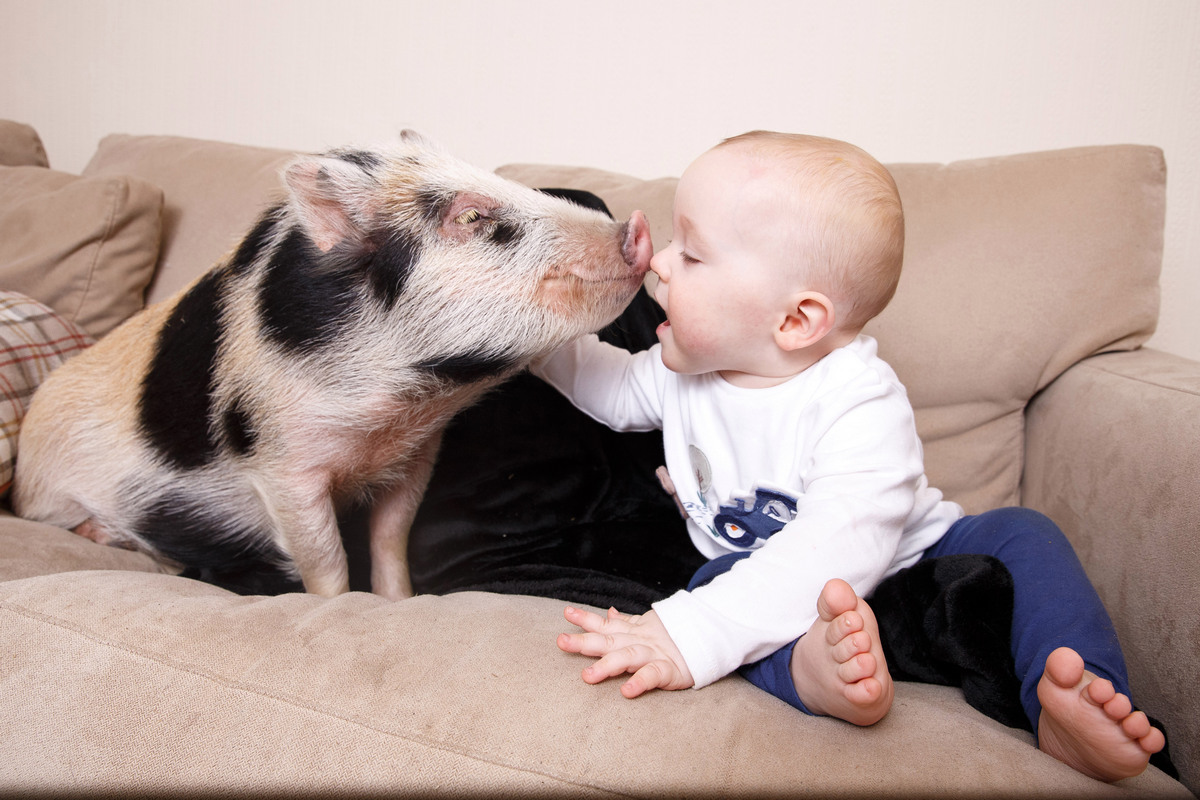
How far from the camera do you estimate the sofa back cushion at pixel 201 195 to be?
1.93 m

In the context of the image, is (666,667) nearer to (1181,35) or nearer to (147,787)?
(147,787)

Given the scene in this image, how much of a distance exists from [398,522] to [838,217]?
3.17 ft

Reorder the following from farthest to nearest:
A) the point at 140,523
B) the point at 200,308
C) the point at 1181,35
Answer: the point at 1181,35, the point at 140,523, the point at 200,308

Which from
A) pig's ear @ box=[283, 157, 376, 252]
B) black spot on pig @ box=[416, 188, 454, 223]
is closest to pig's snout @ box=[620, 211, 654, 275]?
black spot on pig @ box=[416, 188, 454, 223]

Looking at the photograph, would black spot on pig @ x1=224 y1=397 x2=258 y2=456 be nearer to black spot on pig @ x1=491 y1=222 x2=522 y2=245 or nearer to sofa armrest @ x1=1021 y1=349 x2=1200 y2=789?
black spot on pig @ x1=491 y1=222 x2=522 y2=245

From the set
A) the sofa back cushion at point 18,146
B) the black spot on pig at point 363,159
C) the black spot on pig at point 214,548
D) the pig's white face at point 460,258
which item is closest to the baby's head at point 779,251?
the pig's white face at point 460,258

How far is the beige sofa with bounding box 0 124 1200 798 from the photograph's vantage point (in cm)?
73

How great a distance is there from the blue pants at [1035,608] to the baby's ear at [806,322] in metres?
0.33

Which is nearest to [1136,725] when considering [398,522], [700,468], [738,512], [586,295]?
[738,512]

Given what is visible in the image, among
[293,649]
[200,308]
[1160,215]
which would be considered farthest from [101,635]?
[1160,215]

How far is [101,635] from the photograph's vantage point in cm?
84

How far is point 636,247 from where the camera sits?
3.82 feet

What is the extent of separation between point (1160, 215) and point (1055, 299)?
0.93 feet

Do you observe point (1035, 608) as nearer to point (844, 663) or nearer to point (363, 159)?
point (844, 663)
